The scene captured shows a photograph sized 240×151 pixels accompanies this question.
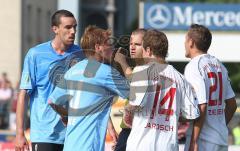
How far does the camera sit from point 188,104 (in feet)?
23.2

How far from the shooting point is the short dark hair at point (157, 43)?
6.94m

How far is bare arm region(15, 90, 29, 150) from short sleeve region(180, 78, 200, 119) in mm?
1439

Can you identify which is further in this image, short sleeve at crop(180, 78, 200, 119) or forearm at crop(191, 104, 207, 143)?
forearm at crop(191, 104, 207, 143)

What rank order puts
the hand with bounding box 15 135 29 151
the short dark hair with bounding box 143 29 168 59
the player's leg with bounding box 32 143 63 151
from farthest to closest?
the player's leg with bounding box 32 143 63 151, the hand with bounding box 15 135 29 151, the short dark hair with bounding box 143 29 168 59

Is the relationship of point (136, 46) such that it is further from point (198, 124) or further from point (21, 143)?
point (21, 143)

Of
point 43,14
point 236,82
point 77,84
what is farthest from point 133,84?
point 236,82

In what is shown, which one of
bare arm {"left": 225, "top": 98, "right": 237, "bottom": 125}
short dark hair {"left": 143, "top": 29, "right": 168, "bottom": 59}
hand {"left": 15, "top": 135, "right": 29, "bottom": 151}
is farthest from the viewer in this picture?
bare arm {"left": 225, "top": 98, "right": 237, "bottom": 125}

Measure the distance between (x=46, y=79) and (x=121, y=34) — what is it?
1681 cm

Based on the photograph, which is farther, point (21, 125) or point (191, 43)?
point (21, 125)

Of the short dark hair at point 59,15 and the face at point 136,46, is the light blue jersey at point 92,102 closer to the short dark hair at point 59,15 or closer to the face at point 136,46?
the face at point 136,46

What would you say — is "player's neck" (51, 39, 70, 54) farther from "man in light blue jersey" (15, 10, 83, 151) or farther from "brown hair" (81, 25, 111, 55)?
"brown hair" (81, 25, 111, 55)

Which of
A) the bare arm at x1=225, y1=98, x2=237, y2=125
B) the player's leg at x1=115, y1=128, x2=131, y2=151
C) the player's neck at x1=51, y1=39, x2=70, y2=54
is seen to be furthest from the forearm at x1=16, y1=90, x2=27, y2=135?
the bare arm at x1=225, y1=98, x2=237, y2=125

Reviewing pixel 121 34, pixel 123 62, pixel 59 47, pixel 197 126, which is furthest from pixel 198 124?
pixel 121 34

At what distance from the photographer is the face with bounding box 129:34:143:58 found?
25.3 ft
